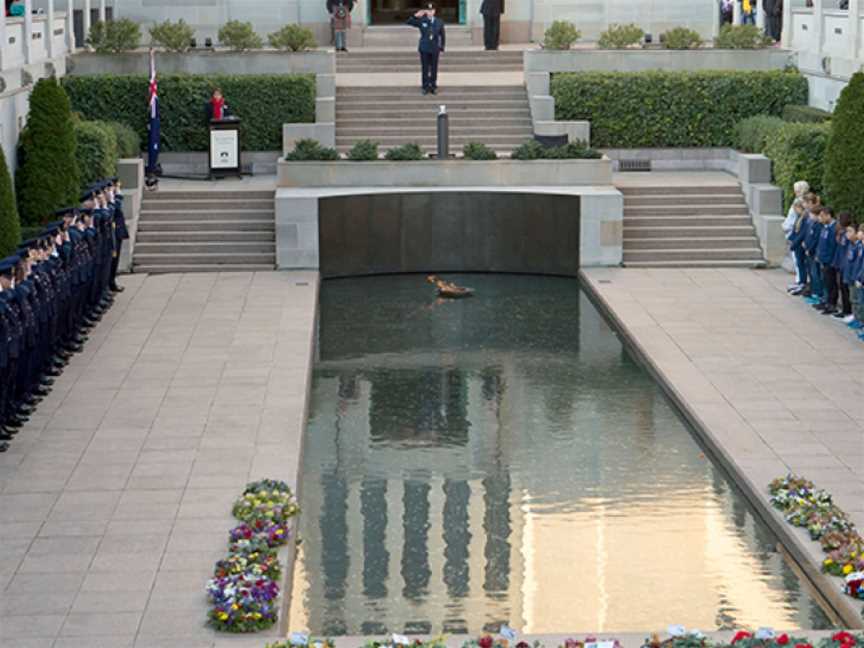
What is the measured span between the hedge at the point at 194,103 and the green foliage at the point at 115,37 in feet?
7.26

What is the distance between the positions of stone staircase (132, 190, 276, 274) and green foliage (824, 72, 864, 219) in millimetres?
9564

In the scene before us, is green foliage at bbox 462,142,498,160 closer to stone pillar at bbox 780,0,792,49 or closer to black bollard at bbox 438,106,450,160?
black bollard at bbox 438,106,450,160

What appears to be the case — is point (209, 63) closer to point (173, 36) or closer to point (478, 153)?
point (173, 36)

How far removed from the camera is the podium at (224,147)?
36.2 metres

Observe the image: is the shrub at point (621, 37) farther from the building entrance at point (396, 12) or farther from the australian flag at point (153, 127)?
the australian flag at point (153, 127)

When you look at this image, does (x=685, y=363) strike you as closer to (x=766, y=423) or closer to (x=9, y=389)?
(x=766, y=423)

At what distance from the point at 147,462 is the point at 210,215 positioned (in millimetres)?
14309

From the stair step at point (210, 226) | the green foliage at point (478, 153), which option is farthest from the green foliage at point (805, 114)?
the stair step at point (210, 226)

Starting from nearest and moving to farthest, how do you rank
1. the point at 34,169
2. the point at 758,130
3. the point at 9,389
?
the point at 9,389
the point at 34,169
the point at 758,130

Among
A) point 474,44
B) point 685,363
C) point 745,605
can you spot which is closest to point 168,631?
point 745,605

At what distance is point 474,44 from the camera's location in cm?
4688

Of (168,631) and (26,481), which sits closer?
(168,631)

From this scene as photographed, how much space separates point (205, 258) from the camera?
32500mm

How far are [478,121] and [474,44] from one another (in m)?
8.71
